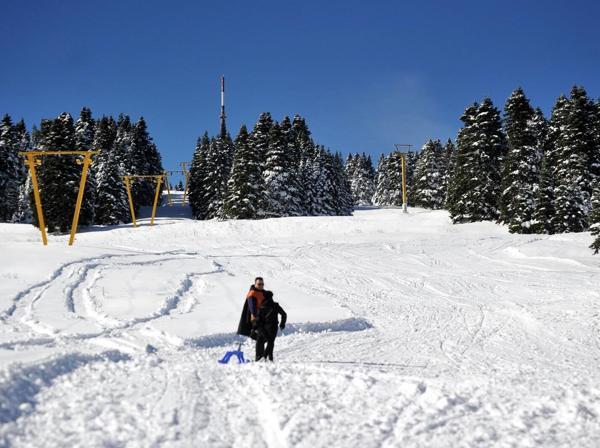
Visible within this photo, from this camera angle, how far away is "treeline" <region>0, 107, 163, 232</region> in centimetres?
4434

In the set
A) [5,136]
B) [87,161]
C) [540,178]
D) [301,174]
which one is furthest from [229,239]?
[5,136]

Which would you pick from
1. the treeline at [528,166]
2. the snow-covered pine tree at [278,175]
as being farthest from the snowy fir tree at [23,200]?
the treeline at [528,166]

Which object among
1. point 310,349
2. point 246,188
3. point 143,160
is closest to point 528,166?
point 246,188

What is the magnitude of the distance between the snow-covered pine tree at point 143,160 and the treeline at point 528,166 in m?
45.2

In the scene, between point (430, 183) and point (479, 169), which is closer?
point (479, 169)

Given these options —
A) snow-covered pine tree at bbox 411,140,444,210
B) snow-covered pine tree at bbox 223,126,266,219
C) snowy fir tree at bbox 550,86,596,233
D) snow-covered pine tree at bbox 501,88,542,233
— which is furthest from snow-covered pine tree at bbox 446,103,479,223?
snow-covered pine tree at bbox 411,140,444,210

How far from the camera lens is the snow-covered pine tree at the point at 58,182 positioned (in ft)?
143

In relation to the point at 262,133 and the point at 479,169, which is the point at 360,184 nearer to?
the point at 262,133

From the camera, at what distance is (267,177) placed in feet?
163

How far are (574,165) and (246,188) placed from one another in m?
27.1

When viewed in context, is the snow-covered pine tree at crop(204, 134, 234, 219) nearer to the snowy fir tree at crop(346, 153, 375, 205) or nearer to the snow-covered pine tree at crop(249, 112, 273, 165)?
the snow-covered pine tree at crop(249, 112, 273, 165)

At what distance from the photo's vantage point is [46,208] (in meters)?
43.7

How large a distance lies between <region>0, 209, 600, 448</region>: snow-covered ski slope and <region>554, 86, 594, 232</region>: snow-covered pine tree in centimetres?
615

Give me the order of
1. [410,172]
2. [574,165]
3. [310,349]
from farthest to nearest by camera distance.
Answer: [410,172], [574,165], [310,349]
